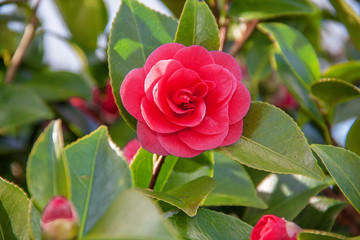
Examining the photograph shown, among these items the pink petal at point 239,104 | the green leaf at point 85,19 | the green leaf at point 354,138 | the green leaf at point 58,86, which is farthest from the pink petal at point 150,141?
the green leaf at point 85,19

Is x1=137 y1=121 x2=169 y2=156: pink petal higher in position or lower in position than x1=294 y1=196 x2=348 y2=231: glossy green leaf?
higher

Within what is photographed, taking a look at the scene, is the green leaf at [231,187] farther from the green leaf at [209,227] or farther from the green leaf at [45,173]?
the green leaf at [45,173]

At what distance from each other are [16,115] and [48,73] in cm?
26

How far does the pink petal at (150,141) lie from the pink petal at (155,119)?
0.8 inches

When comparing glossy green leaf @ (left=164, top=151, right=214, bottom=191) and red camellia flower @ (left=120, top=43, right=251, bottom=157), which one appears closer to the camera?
red camellia flower @ (left=120, top=43, right=251, bottom=157)

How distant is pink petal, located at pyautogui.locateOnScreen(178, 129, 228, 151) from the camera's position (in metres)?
0.57

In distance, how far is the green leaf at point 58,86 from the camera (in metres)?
1.28

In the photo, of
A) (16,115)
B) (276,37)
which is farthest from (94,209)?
(16,115)

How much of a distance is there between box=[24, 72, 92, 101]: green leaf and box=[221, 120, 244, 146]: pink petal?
0.79 m

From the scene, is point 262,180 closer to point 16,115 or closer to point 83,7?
point 16,115

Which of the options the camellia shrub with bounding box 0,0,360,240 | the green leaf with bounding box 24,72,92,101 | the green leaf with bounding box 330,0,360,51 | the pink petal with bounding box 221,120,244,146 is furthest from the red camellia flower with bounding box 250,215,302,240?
the green leaf with bounding box 24,72,92,101

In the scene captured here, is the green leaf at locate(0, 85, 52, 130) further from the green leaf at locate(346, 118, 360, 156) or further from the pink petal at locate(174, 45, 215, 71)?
the green leaf at locate(346, 118, 360, 156)

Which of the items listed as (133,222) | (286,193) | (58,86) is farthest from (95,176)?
(58,86)

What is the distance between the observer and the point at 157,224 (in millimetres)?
329
